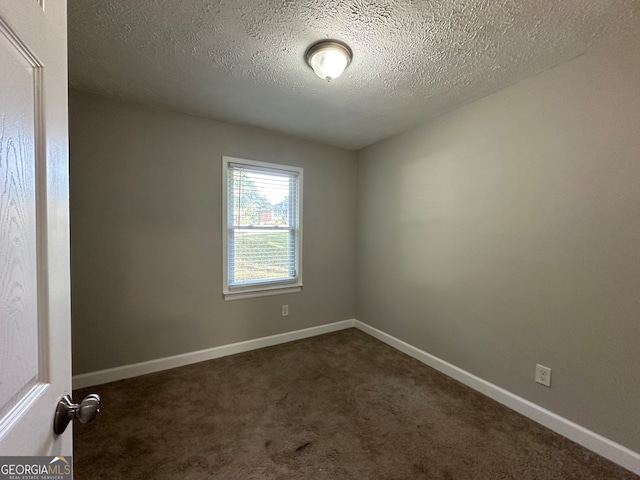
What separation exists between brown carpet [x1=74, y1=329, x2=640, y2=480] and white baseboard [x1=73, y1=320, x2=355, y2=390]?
Answer: 0.08 m

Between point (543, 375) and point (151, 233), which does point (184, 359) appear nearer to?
point (151, 233)

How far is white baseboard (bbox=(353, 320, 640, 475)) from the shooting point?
4.98ft

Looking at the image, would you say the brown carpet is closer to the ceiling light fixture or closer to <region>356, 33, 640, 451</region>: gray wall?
<region>356, 33, 640, 451</region>: gray wall

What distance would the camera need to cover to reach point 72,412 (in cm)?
61

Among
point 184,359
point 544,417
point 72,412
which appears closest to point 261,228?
point 184,359

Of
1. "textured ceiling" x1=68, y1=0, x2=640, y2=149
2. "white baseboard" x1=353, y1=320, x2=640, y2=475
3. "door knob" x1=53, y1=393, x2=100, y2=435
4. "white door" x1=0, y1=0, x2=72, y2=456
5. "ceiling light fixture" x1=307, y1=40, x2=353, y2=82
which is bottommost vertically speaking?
"white baseboard" x1=353, y1=320, x2=640, y2=475

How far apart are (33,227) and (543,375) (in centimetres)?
265

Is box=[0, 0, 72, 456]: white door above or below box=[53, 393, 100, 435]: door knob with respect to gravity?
above

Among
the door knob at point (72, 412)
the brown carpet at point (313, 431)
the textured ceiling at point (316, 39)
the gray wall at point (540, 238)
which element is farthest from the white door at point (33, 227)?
the gray wall at point (540, 238)

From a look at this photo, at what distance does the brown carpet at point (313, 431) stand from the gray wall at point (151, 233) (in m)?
0.41

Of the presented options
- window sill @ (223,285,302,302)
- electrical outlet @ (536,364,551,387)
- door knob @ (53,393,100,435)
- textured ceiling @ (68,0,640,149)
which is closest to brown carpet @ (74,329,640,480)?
electrical outlet @ (536,364,551,387)

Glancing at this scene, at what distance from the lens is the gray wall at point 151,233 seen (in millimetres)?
2205

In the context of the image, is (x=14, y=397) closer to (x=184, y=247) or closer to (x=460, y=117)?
(x=184, y=247)

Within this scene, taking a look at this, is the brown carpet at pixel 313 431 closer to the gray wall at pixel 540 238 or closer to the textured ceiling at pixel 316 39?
the gray wall at pixel 540 238
